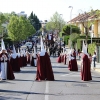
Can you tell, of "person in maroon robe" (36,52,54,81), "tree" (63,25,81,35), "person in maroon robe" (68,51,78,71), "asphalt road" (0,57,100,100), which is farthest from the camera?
"tree" (63,25,81,35)

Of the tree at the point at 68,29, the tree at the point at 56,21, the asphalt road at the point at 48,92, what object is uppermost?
the tree at the point at 56,21

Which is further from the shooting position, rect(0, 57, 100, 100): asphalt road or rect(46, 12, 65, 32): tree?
rect(46, 12, 65, 32): tree

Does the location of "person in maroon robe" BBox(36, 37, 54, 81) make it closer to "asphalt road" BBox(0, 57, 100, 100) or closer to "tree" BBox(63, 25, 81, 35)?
"asphalt road" BBox(0, 57, 100, 100)

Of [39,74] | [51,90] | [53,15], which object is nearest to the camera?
[51,90]

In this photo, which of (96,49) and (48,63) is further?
(96,49)

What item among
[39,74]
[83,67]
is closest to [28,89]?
[39,74]

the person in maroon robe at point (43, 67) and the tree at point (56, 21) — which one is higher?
the tree at point (56, 21)

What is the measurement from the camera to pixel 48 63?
22422 millimetres

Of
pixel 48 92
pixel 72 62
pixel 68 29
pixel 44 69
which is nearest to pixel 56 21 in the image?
pixel 68 29

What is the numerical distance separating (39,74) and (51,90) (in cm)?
461

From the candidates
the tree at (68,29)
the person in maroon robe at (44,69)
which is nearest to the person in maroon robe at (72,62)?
the person in maroon robe at (44,69)

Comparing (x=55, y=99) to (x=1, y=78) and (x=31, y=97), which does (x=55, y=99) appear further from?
(x=1, y=78)

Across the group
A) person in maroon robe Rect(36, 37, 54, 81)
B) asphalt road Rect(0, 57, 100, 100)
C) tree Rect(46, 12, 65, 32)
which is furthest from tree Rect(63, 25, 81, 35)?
asphalt road Rect(0, 57, 100, 100)

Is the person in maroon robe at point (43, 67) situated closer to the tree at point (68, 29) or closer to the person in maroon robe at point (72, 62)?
the person in maroon robe at point (72, 62)
